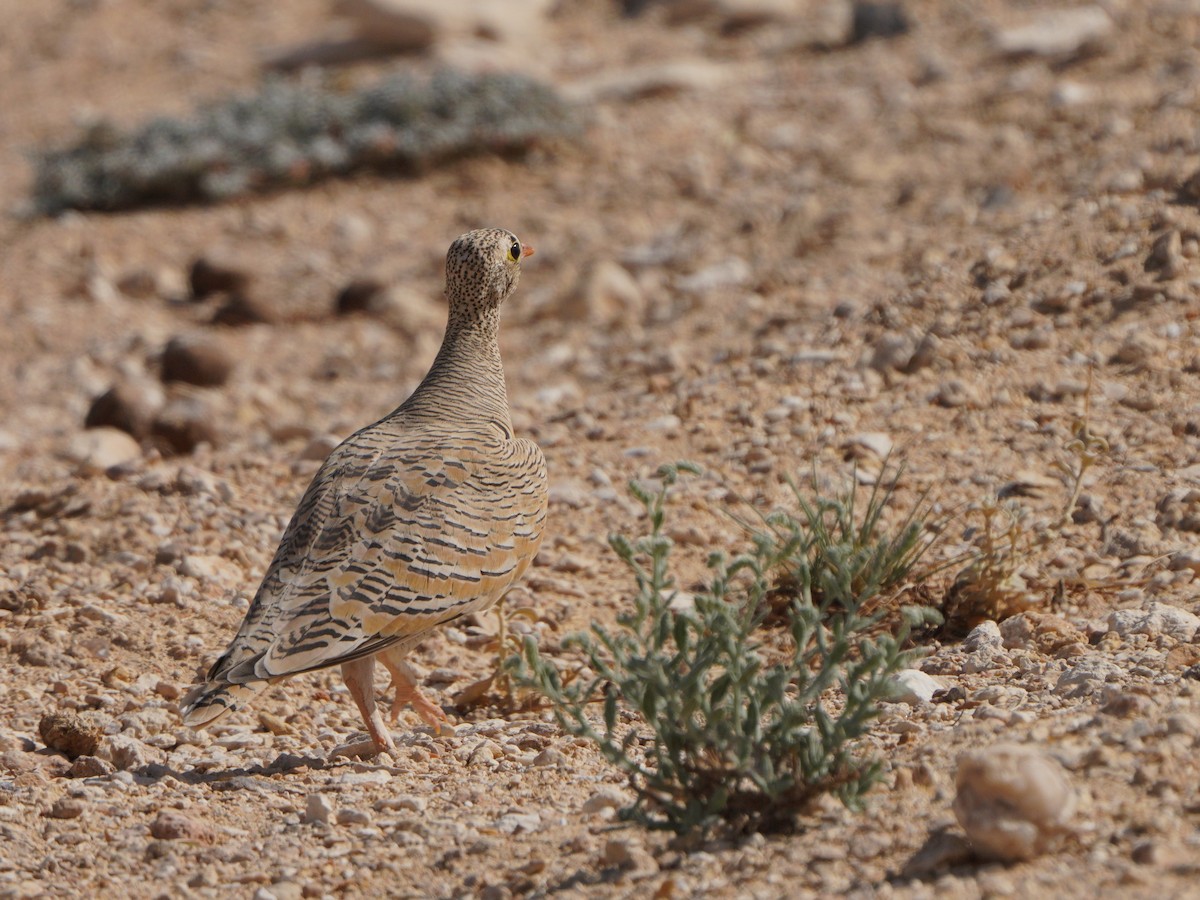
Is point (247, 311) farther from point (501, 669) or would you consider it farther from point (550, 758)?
point (550, 758)

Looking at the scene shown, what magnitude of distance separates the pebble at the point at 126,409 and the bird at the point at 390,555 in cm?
318

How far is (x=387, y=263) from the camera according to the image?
10.9 m

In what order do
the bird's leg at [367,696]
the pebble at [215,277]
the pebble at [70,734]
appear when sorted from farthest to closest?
1. the pebble at [215,277]
2. the pebble at [70,734]
3. the bird's leg at [367,696]

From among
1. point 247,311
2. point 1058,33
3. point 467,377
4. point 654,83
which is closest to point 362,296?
point 247,311

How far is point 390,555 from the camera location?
15.0ft

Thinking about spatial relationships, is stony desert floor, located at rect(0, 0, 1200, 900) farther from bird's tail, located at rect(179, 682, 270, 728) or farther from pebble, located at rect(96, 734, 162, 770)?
bird's tail, located at rect(179, 682, 270, 728)

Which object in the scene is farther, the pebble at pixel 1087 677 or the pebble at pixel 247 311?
the pebble at pixel 247 311

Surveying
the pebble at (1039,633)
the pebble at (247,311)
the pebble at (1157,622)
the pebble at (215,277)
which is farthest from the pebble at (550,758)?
the pebble at (215,277)

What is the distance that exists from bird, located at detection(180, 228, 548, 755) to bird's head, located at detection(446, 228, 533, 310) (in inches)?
17.7

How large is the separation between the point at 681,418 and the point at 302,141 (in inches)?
254

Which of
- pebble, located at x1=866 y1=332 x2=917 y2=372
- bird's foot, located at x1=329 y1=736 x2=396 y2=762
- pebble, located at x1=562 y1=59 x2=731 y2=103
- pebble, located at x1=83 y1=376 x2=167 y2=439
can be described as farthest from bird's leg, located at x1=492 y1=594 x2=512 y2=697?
pebble, located at x1=562 y1=59 x2=731 y2=103

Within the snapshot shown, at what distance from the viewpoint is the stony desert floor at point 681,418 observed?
12.5 ft

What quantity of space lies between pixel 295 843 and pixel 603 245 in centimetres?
703

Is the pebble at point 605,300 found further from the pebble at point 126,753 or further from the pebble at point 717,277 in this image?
the pebble at point 126,753
